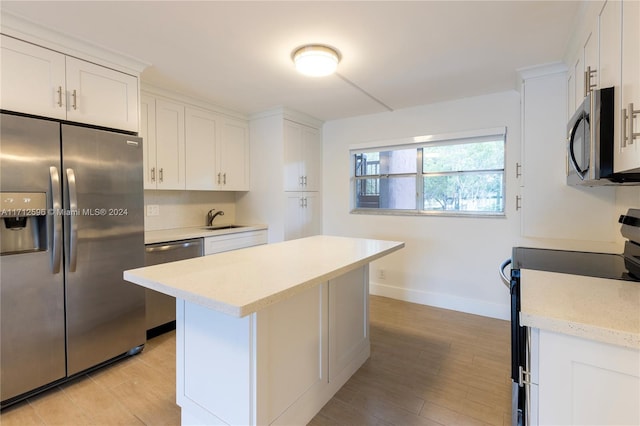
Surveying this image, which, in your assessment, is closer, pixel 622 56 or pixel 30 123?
pixel 622 56

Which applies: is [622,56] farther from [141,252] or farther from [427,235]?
[141,252]

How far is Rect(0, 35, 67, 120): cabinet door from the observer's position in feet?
5.92

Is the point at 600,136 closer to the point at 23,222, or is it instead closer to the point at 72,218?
the point at 72,218

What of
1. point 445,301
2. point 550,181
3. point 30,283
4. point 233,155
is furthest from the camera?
point 233,155

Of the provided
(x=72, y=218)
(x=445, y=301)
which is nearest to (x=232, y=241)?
(x=72, y=218)

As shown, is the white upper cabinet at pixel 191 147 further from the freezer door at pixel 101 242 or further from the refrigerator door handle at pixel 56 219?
the refrigerator door handle at pixel 56 219

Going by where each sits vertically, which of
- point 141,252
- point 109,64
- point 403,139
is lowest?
point 141,252

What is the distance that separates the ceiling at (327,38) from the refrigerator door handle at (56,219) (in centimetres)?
94

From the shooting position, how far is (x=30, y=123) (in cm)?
183

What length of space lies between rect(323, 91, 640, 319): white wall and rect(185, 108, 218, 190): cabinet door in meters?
1.59

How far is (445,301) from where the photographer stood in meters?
3.46

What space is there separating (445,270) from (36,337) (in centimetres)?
357

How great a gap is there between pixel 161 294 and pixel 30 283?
39.7 inches

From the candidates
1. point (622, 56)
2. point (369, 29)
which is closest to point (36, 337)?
point (369, 29)
